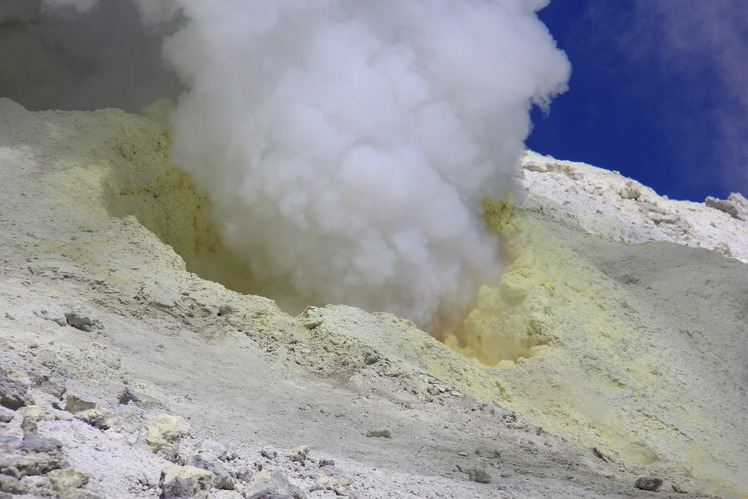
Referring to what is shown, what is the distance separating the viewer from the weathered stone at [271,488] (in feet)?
13.3

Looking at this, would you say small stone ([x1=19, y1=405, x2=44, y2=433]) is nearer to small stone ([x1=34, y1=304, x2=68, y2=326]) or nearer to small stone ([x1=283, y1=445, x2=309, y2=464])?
small stone ([x1=283, y1=445, x2=309, y2=464])

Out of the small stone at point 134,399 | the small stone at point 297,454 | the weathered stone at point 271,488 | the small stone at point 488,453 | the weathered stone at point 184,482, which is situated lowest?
the weathered stone at point 184,482

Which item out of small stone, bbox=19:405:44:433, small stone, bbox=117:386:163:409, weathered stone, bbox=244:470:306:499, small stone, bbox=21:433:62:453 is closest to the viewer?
small stone, bbox=21:433:62:453

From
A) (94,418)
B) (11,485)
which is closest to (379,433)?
(94,418)

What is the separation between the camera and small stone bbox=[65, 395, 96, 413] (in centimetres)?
449

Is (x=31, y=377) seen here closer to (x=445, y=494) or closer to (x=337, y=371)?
(x=445, y=494)

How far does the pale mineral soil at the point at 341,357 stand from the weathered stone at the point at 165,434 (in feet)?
0.20

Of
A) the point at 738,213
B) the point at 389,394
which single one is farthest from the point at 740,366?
the point at 738,213

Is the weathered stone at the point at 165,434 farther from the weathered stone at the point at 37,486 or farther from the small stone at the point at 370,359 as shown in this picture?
the small stone at the point at 370,359

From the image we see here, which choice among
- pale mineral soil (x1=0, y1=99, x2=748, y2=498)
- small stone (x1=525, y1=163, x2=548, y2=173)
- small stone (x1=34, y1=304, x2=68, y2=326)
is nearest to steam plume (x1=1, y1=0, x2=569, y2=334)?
pale mineral soil (x1=0, y1=99, x2=748, y2=498)

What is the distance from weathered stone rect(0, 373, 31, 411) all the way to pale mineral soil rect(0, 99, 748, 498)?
0.27 feet

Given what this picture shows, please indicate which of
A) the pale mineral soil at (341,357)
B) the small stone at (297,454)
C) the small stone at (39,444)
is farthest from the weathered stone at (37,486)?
the small stone at (297,454)

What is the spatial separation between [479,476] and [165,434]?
2442 mm

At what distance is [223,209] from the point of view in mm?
11828
